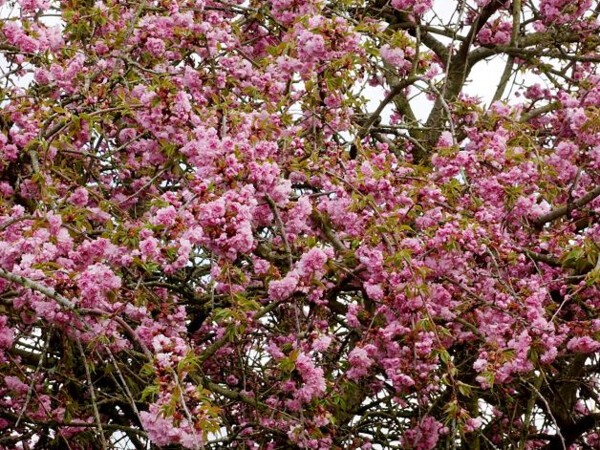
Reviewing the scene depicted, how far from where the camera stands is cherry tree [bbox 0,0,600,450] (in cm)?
491

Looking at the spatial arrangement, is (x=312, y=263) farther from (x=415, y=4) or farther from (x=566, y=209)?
(x=415, y=4)

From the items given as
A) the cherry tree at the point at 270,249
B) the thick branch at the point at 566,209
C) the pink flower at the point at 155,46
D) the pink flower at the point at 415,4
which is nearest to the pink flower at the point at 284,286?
the cherry tree at the point at 270,249

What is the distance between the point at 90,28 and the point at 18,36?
0.53 meters

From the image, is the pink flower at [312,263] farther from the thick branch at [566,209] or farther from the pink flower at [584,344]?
the thick branch at [566,209]

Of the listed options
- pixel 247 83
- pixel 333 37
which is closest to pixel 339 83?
pixel 333 37

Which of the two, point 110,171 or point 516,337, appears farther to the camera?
point 110,171

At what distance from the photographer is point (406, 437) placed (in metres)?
5.51

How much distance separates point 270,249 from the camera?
5.82m

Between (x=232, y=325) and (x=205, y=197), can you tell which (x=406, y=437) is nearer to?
(x=232, y=325)

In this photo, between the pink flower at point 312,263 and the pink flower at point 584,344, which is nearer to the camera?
the pink flower at point 312,263

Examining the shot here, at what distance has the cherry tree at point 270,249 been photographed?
491 cm

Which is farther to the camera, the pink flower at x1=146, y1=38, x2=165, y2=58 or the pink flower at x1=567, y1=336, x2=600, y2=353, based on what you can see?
the pink flower at x1=146, y1=38, x2=165, y2=58

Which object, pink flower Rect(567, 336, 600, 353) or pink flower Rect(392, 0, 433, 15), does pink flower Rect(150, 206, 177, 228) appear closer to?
pink flower Rect(567, 336, 600, 353)

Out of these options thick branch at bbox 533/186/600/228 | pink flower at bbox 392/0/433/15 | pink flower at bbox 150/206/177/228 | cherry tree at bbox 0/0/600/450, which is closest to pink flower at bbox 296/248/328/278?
cherry tree at bbox 0/0/600/450
